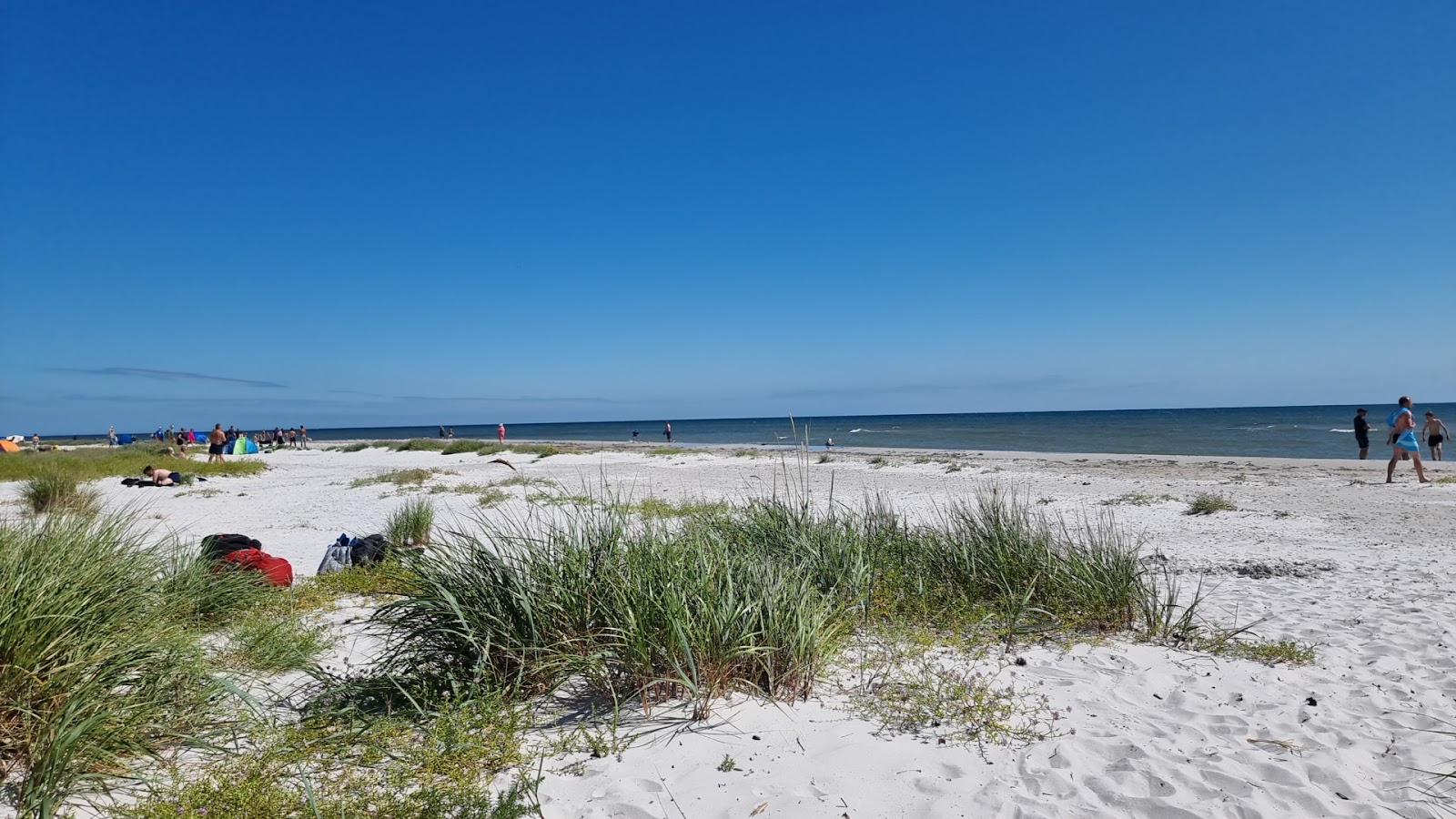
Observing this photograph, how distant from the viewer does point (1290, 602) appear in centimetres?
605

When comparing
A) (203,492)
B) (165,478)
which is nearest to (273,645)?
(203,492)

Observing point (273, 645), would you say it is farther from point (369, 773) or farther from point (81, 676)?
point (369, 773)

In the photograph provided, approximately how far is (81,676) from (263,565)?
3.43 metres

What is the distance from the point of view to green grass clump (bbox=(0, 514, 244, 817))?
8.53 feet

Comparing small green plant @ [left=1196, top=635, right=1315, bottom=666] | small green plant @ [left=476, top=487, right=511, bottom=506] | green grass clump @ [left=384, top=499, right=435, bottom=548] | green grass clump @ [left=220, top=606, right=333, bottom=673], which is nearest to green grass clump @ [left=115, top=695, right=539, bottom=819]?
green grass clump @ [left=220, top=606, right=333, bottom=673]

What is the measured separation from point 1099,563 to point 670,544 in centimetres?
336

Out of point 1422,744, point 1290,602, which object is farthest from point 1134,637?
point 1290,602

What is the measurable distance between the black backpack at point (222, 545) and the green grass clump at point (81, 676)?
202 centimetres

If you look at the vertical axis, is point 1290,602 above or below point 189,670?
below

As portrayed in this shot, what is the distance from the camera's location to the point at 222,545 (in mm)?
6109

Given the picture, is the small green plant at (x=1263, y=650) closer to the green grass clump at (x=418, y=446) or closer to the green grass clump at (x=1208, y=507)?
the green grass clump at (x=1208, y=507)

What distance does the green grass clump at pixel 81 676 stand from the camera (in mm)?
2600

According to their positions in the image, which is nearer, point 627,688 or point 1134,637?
point 627,688

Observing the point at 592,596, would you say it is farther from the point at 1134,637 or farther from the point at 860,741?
the point at 1134,637
